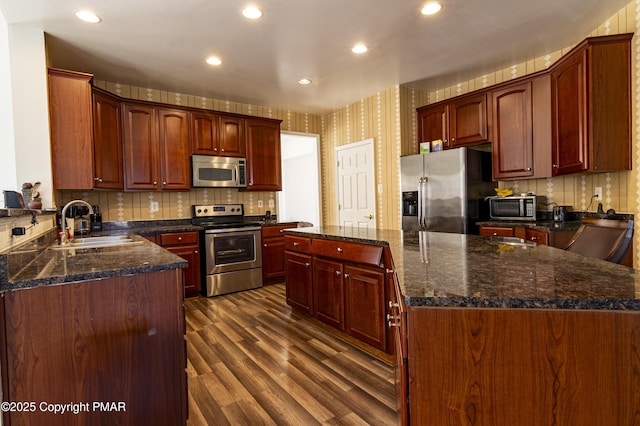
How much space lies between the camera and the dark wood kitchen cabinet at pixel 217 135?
4129 mm

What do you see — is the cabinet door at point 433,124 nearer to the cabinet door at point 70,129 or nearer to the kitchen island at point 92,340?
the kitchen island at point 92,340

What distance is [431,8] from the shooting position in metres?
2.47

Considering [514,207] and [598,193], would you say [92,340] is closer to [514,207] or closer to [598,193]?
[514,207]

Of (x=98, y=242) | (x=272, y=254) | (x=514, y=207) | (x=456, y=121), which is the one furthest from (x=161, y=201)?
(x=514, y=207)

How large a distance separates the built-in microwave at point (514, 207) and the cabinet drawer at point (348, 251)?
2016mm

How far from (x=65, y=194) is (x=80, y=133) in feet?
3.41

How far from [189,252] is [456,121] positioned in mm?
3571

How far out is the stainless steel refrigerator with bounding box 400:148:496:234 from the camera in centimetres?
353

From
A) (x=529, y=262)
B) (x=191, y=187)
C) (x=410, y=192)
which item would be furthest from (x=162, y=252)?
(x=410, y=192)

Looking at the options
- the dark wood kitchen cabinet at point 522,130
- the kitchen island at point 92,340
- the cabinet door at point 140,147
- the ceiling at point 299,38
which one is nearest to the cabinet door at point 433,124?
the ceiling at point 299,38

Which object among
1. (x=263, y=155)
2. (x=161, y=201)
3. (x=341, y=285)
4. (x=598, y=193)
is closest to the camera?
(x=341, y=285)

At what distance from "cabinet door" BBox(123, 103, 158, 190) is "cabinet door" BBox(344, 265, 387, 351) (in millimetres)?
2724

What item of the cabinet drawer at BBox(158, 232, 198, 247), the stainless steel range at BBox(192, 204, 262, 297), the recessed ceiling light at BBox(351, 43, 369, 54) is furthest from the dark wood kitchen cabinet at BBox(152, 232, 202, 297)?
the recessed ceiling light at BBox(351, 43, 369, 54)

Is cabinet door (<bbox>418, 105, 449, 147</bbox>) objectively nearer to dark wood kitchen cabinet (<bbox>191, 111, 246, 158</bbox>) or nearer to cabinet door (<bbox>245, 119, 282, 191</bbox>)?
cabinet door (<bbox>245, 119, 282, 191</bbox>)
